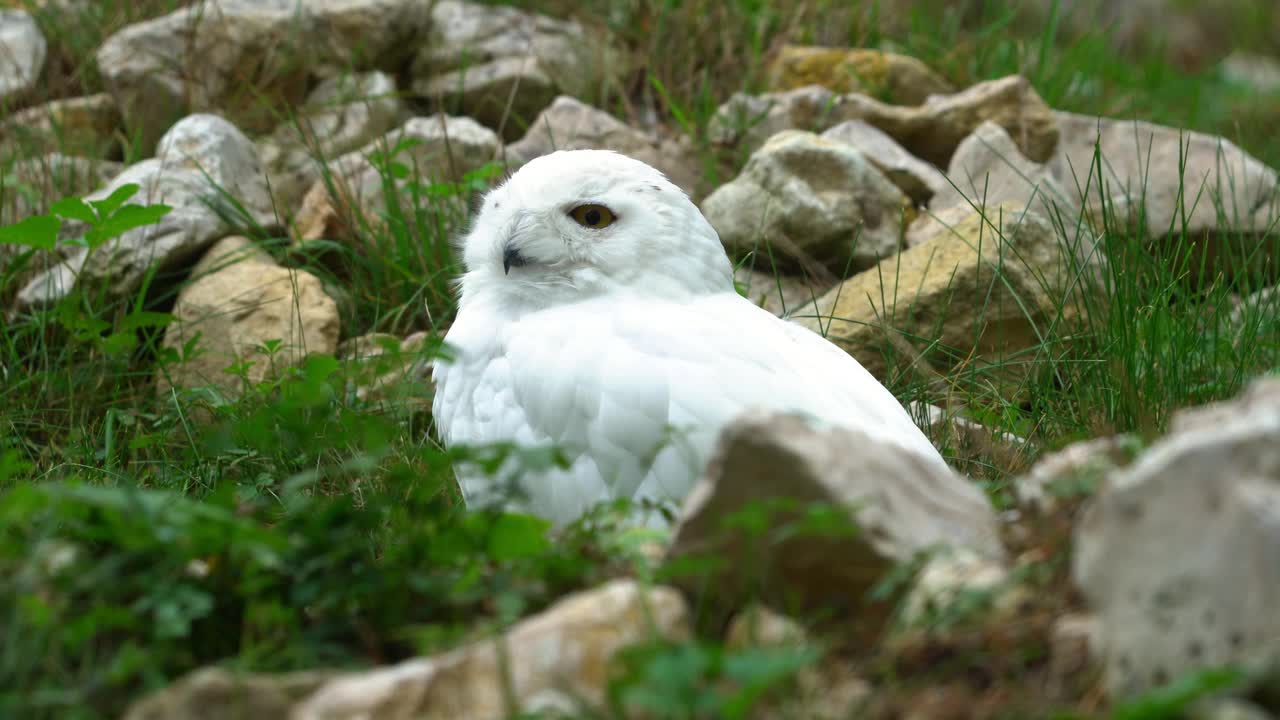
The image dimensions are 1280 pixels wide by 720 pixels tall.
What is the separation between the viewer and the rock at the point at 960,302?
4.29m

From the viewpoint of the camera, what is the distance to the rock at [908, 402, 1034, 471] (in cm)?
354

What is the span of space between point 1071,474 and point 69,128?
5.34m

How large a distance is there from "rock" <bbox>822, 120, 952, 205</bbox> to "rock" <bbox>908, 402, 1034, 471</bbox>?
1.90 metres

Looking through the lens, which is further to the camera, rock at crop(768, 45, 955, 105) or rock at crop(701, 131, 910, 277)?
rock at crop(768, 45, 955, 105)

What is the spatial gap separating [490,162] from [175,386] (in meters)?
1.98

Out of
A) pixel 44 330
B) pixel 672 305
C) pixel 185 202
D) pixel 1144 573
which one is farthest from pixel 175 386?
pixel 1144 573

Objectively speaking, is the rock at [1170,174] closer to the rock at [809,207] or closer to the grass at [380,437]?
the grass at [380,437]

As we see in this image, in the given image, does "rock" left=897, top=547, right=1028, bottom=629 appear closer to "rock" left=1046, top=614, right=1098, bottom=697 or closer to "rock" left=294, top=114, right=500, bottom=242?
"rock" left=1046, top=614, right=1098, bottom=697

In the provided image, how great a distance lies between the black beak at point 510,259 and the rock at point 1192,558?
2202mm

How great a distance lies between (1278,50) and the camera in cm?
1566

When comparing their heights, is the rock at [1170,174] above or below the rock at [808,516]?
below

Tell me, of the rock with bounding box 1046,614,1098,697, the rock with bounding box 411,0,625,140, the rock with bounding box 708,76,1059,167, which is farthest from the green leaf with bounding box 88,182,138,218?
the rock with bounding box 1046,614,1098,697

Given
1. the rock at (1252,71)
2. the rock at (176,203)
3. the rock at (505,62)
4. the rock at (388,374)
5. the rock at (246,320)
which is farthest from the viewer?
the rock at (1252,71)

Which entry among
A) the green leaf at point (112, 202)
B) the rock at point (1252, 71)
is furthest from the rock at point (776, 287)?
the rock at point (1252, 71)
